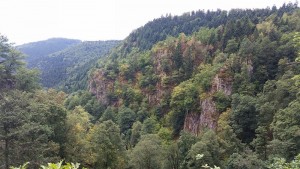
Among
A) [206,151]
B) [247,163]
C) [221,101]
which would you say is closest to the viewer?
[247,163]

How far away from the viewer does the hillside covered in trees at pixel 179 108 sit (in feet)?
82.6

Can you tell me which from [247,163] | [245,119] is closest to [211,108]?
[245,119]

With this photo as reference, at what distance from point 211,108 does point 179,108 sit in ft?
30.8

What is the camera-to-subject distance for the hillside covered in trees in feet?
82.6

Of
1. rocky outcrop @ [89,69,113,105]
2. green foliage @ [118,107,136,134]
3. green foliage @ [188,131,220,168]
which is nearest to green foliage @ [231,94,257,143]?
green foliage @ [188,131,220,168]

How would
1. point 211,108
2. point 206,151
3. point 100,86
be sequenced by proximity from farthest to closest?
point 100,86, point 211,108, point 206,151

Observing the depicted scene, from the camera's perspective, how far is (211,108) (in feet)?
198

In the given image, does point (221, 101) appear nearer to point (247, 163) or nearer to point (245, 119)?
point (245, 119)

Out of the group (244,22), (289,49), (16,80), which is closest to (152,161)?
(16,80)

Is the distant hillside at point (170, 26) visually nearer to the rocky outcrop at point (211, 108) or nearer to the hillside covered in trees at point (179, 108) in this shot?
the hillside covered in trees at point (179, 108)

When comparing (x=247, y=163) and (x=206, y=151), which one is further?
(x=206, y=151)

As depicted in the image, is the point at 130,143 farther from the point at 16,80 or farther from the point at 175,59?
the point at 16,80

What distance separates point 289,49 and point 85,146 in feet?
139

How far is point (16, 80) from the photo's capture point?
32750 mm
